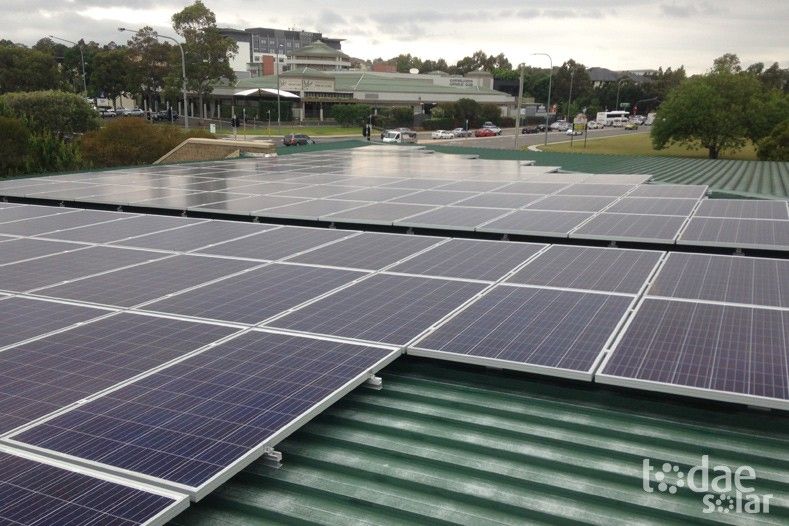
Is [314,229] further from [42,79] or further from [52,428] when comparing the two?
[42,79]

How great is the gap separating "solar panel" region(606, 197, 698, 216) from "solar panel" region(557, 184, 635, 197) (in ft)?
4.74

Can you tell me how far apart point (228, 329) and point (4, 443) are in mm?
3416

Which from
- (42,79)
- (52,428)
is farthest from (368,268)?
(42,79)

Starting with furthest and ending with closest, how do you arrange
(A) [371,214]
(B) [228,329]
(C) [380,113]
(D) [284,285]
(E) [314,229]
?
(C) [380,113], (A) [371,214], (E) [314,229], (D) [284,285], (B) [228,329]

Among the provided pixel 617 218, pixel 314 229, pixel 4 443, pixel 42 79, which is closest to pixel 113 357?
pixel 4 443

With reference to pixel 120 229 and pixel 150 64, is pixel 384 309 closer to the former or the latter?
pixel 120 229

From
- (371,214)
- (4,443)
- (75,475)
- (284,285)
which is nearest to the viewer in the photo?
(75,475)

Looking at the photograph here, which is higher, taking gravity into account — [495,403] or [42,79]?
[42,79]

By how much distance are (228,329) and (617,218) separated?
11.7 m

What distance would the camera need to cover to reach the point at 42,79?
100000mm

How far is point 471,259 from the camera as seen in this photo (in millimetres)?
12867

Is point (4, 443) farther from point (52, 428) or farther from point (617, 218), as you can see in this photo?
point (617, 218)

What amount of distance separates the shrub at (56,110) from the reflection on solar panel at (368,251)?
185 ft

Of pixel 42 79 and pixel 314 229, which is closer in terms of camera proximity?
pixel 314 229
